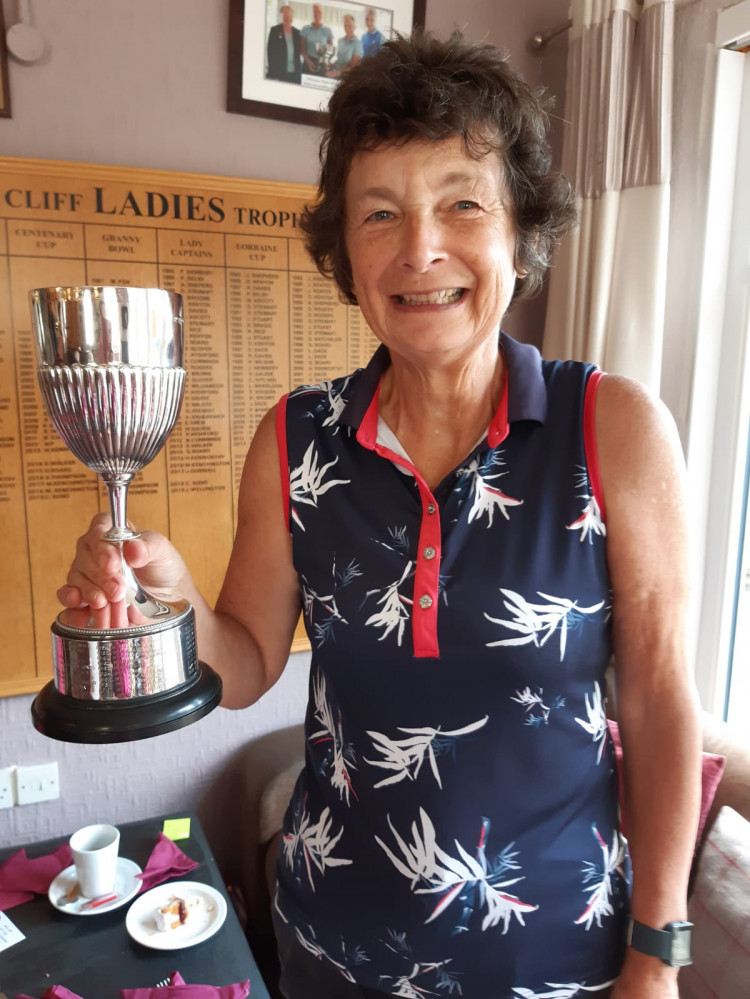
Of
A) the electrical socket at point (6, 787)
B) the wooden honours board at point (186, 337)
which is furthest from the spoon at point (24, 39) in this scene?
the electrical socket at point (6, 787)

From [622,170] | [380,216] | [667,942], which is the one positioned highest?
[622,170]

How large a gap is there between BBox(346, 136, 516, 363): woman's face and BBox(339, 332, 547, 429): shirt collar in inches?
2.5

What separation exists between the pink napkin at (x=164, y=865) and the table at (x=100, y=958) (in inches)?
3.1

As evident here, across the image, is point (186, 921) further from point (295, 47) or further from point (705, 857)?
point (295, 47)

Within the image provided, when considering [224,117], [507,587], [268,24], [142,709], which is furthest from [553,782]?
[268,24]

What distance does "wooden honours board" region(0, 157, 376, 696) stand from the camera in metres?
1.47

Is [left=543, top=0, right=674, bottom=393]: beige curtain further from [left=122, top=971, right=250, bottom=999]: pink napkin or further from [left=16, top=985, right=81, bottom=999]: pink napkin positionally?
[left=16, top=985, right=81, bottom=999]: pink napkin

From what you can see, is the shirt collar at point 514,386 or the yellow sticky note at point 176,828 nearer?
the shirt collar at point 514,386

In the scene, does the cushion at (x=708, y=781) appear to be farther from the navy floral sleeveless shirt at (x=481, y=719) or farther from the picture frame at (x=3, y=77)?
the picture frame at (x=3, y=77)

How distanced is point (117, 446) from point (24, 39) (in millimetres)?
1116

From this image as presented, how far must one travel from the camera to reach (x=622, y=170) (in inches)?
62.8

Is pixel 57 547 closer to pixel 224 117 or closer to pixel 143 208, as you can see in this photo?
pixel 143 208

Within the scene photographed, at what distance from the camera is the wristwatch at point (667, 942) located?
2.68 ft

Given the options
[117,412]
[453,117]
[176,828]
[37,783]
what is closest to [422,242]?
[453,117]
